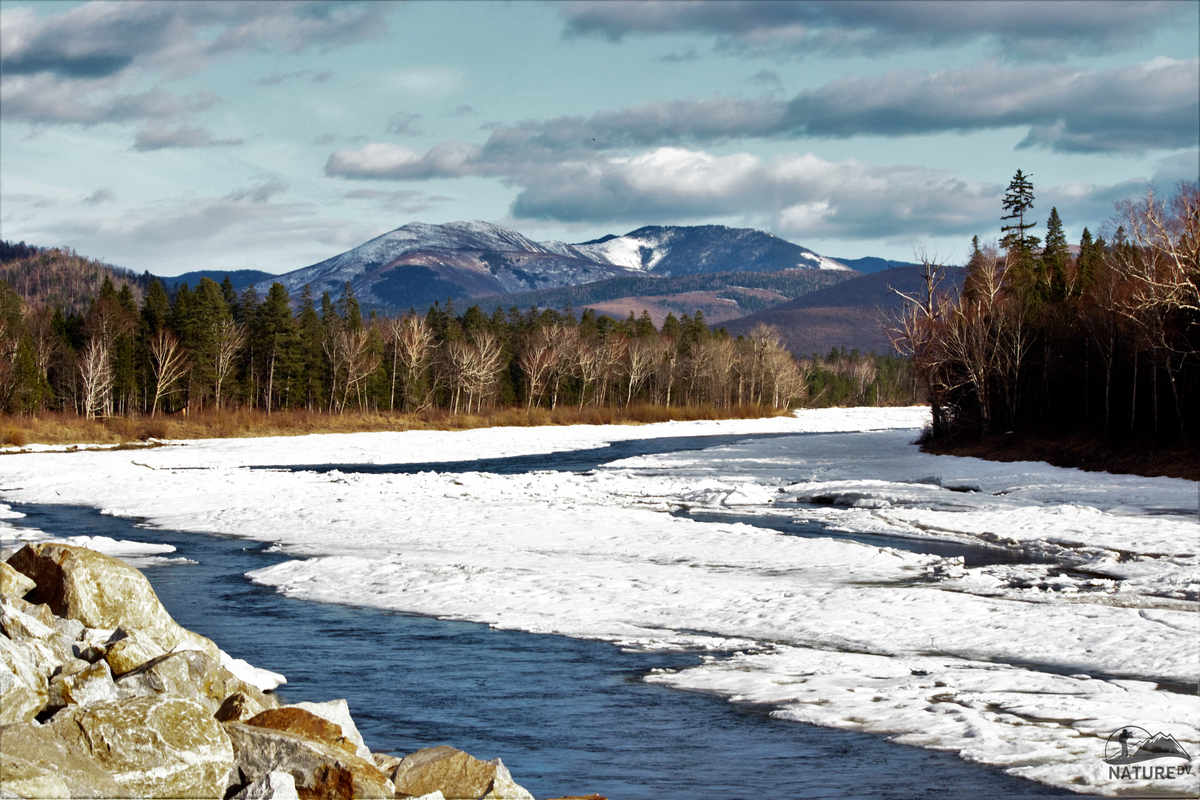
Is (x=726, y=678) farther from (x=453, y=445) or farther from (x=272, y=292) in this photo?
(x=272, y=292)

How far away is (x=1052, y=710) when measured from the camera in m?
10.6

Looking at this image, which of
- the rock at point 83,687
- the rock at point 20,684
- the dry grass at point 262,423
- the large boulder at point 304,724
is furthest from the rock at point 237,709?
the dry grass at point 262,423

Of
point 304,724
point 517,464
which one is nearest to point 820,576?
point 304,724

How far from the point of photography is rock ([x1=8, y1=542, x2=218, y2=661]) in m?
10.4

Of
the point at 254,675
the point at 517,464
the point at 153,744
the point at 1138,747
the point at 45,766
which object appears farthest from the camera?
the point at 517,464

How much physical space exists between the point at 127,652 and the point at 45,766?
285cm

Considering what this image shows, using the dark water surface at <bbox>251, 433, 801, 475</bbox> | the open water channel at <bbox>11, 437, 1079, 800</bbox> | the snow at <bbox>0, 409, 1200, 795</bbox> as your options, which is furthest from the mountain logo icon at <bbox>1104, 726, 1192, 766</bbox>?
the dark water surface at <bbox>251, 433, 801, 475</bbox>

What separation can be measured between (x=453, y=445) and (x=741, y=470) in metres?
25.5

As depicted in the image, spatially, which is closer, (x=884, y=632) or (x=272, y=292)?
(x=884, y=632)

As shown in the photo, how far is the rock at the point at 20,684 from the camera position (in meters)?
6.91

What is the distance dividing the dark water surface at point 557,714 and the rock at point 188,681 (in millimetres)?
1502

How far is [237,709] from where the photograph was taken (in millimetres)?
8438

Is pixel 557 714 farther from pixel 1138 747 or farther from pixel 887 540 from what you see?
pixel 887 540

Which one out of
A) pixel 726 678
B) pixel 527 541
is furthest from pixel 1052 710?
pixel 527 541
